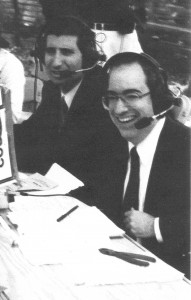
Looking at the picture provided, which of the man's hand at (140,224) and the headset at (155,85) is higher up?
the headset at (155,85)

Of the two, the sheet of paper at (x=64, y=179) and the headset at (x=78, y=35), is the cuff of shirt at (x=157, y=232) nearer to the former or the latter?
the sheet of paper at (x=64, y=179)

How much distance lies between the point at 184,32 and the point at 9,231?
1.01 metres

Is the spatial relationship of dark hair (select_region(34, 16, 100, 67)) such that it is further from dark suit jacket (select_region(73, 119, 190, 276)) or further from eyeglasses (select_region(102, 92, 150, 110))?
dark suit jacket (select_region(73, 119, 190, 276))

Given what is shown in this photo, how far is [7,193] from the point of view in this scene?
1.93 metres

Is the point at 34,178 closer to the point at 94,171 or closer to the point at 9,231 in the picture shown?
the point at 94,171

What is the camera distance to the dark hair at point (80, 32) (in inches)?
97.0

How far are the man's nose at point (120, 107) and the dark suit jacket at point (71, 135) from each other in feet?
0.60

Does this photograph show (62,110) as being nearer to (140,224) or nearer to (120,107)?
(120,107)

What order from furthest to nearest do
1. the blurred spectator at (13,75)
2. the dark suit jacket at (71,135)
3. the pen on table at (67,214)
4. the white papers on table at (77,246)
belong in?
the blurred spectator at (13,75)
the dark suit jacket at (71,135)
the pen on table at (67,214)
the white papers on table at (77,246)

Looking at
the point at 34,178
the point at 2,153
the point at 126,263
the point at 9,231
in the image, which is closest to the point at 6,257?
the point at 9,231

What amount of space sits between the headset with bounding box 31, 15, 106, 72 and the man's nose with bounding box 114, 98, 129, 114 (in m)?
0.37

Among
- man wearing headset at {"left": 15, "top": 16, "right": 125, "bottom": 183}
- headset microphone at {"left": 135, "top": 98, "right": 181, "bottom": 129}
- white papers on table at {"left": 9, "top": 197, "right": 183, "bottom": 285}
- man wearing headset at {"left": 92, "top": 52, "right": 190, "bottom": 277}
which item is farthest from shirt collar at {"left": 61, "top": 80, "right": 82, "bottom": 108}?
white papers on table at {"left": 9, "top": 197, "right": 183, "bottom": 285}

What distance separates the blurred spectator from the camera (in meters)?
2.63

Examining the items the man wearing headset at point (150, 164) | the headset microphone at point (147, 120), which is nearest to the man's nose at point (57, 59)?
the man wearing headset at point (150, 164)
